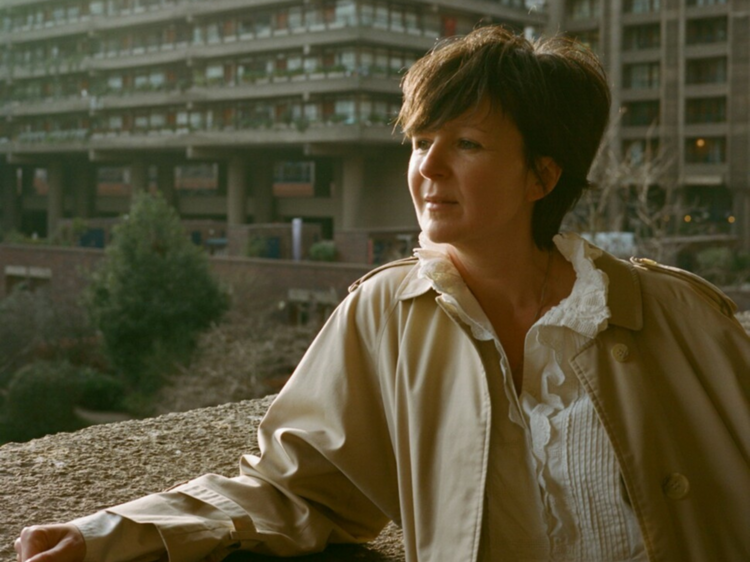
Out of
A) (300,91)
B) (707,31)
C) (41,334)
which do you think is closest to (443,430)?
(41,334)

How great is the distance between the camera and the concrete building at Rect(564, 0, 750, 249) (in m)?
32.8

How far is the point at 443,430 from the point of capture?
137 cm

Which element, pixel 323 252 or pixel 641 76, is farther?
pixel 641 76

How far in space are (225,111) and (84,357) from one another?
15354 mm

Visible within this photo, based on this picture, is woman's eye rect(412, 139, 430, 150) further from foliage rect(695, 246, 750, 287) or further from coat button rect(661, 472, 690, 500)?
foliage rect(695, 246, 750, 287)

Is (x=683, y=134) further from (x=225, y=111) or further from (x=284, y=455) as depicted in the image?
(x=284, y=455)

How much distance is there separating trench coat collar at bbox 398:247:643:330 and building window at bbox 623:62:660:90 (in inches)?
1403

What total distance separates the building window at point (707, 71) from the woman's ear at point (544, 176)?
1364 inches

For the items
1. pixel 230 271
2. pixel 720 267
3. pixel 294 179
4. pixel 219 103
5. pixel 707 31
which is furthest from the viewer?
pixel 294 179

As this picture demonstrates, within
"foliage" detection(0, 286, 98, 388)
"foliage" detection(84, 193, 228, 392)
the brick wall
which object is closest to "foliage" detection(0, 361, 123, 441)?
"foliage" detection(84, 193, 228, 392)

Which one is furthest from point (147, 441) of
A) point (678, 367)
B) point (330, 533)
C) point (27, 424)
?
point (27, 424)

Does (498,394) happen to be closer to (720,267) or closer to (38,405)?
(38,405)

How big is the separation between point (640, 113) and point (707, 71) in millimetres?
2627

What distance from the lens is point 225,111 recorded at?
35.1 m
